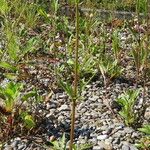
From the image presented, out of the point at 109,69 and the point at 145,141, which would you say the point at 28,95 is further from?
the point at 109,69

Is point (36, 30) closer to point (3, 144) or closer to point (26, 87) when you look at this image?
point (26, 87)

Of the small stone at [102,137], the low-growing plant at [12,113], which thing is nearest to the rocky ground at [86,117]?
the small stone at [102,137]

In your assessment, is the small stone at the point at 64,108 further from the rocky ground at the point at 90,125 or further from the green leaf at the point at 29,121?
the green leaf at the point at 29,121

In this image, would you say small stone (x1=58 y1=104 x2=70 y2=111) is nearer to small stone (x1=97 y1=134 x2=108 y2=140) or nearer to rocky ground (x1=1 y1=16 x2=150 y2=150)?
rocky ground (x1=1 y1=16 x2=150 y2=150)

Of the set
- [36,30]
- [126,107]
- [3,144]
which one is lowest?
[3,144]

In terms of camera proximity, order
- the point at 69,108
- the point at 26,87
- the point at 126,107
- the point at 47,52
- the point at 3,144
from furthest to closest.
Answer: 1. the point at 47,52
2. the point at 26,87
3. the point at 69,108
4. the point at 126,107
5. the point at 3,144

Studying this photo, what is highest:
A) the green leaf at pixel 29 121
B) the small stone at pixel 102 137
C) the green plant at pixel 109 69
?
the green plant at pixel 109 69

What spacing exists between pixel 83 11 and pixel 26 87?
3458 millimetres

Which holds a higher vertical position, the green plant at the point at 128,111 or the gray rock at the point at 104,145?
the green plant at the point at 128,111

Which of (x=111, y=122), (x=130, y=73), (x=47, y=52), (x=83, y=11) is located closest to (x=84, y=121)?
(x=111, y=122)

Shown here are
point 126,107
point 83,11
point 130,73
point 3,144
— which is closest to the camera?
point 3,144

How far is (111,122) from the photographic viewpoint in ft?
12.9

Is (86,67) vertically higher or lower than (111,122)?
higher

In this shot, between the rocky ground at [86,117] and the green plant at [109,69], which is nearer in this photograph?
the rocky ground at [86,117]
